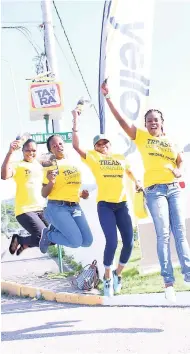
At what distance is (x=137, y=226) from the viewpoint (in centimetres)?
362

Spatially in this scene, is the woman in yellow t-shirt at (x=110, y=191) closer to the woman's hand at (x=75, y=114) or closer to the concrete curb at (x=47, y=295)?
the woman's hand at (x=75, y=114)

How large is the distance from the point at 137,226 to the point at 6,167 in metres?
1.16

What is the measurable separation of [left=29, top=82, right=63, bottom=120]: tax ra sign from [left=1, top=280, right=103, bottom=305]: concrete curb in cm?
155

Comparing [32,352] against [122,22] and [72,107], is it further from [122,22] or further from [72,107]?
[122,22]

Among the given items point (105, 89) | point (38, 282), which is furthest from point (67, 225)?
point (105, 89)

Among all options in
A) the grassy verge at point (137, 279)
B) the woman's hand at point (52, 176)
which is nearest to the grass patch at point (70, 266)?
the grassy verge at point (137, 279)

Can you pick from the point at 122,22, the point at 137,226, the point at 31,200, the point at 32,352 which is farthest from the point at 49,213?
the point at 122,22

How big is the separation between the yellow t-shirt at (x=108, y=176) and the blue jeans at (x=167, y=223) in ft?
0.92

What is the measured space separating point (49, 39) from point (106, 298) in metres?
2.17

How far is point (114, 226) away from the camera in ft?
11.2

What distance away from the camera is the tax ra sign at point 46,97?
3576mm

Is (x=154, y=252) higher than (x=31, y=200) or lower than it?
lower

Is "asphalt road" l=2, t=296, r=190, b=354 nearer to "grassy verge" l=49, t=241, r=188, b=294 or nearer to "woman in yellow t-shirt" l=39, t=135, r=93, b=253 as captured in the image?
"grassy verge" l=49, t=241, r=188, b=294

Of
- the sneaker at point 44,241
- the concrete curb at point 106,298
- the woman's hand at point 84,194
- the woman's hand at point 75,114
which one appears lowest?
the concrete curb at point 106,298
